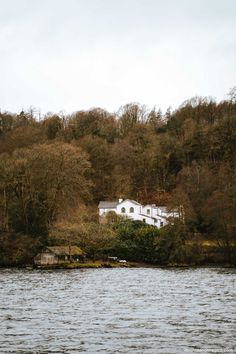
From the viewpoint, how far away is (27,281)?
54.0m

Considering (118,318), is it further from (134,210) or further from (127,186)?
(127,186)

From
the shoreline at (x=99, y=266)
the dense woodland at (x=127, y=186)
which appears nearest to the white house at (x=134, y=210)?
the dense woodland at (x=127, y=186)

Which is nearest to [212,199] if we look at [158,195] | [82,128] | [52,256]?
[52,256]

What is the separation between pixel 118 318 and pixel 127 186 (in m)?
92.8

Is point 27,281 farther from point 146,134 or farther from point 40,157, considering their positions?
point 146,134

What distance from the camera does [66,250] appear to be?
8238 centimetres

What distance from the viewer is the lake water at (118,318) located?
76.1 ft

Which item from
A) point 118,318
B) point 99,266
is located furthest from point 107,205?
point 118,318

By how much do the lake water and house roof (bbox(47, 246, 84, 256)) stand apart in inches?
1220

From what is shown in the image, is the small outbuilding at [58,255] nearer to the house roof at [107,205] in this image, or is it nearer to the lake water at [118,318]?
the house roof at [107,205]

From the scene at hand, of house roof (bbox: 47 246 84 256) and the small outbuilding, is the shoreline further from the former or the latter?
house roof (bbox: 47 246 84 256)

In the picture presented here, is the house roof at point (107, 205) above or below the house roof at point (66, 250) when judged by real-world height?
above

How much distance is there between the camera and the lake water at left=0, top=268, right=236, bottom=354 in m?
23.2

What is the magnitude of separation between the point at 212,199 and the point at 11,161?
29109 mm
